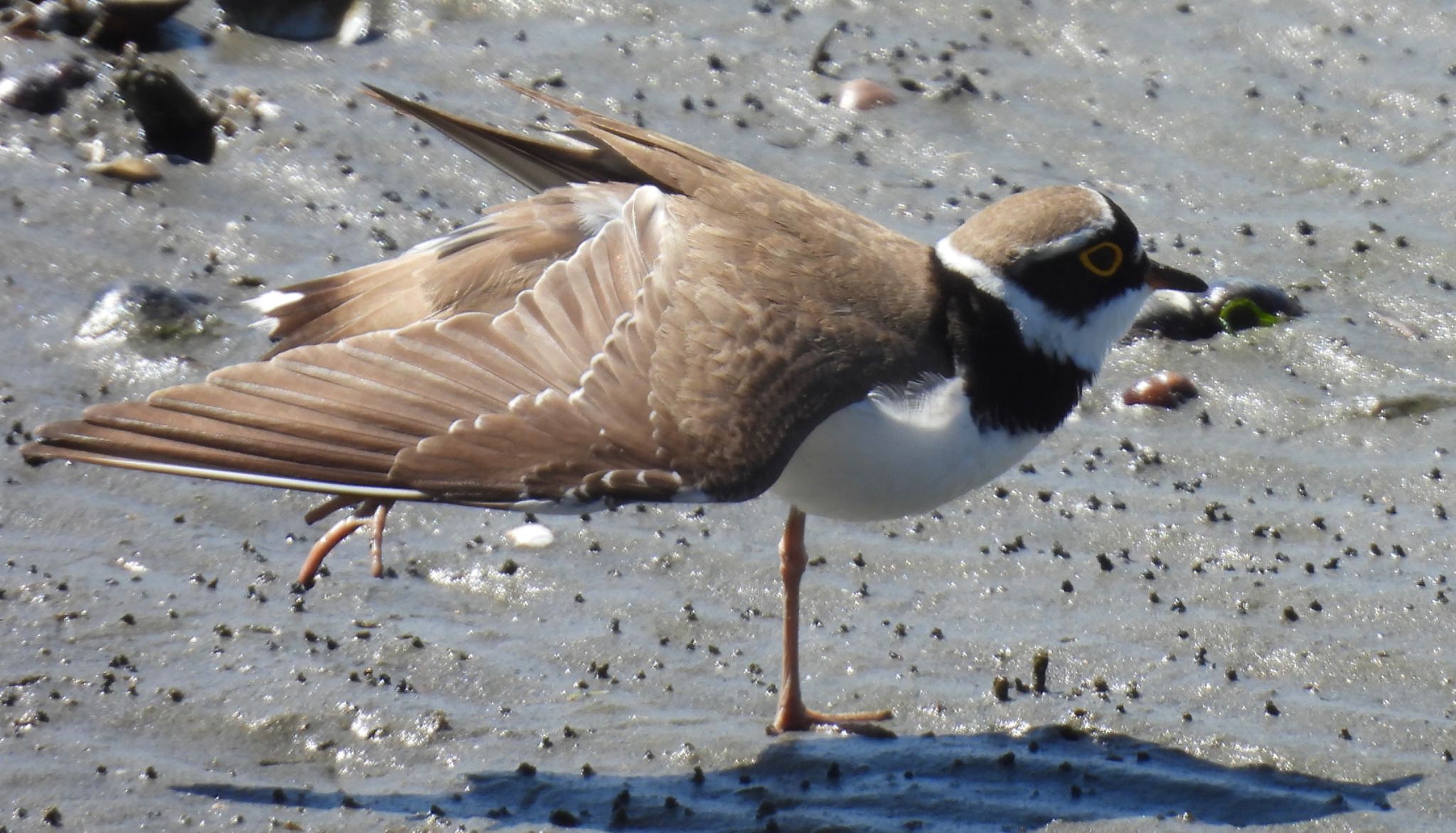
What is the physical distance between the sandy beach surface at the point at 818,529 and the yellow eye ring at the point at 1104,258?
1.14m

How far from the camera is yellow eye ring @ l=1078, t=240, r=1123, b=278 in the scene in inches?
213

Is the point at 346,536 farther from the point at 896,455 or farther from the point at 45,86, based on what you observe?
the point at 45,86

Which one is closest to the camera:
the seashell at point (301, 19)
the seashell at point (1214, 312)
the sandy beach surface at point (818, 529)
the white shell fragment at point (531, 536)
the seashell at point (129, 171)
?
the sandy beach surface at point (818, 529)

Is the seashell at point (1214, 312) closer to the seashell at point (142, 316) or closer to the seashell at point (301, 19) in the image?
the seashell at point (142, 316)

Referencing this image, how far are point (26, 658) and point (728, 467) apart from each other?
7.75 ft

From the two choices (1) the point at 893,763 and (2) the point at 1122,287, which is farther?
(2) the point at 1122,287

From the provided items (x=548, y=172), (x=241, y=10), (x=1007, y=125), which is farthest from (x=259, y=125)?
(x=1007, y=125)

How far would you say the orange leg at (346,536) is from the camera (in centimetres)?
563

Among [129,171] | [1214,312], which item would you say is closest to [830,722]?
[1214,312]

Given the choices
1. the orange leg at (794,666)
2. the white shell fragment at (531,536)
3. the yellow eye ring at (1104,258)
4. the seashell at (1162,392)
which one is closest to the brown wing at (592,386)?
the yellow eye ring at (1104,258)

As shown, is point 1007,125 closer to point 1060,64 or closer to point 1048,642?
point 1060,64

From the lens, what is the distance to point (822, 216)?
559 centimetres

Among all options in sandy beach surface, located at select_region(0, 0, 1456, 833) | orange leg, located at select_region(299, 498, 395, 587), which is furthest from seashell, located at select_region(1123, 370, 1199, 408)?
orange leg, located at select_region(299, 498, 395, 587)

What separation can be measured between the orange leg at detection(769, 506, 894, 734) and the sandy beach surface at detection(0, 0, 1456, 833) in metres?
0.11
